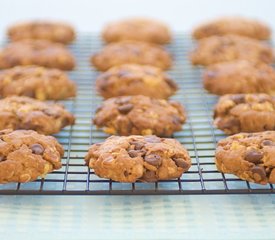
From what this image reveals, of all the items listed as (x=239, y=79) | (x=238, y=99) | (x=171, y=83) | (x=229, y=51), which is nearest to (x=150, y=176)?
(x=238, y=99)

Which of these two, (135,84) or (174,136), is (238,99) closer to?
(174,136)

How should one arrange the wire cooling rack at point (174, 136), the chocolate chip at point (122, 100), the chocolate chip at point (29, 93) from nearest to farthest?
the wire cooling rack at point (174, 136) → the chocolate chip at point (122, 100) → the chocolate chip at point (29, 93)

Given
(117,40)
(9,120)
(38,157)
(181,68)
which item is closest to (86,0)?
(117,40)

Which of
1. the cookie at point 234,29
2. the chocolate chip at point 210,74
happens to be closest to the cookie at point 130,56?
the chocolate chip at point 210,74

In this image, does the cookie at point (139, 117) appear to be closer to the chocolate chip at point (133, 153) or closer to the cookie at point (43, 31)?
the chocolate chip at point (133, 153)

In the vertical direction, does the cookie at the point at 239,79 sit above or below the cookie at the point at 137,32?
above

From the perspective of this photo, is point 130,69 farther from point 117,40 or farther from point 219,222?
point 219,222

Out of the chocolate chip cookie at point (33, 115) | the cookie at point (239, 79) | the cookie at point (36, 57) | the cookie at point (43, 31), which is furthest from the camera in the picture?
the cookie at point (43, 31)

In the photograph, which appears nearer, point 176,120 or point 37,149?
point 37,149
